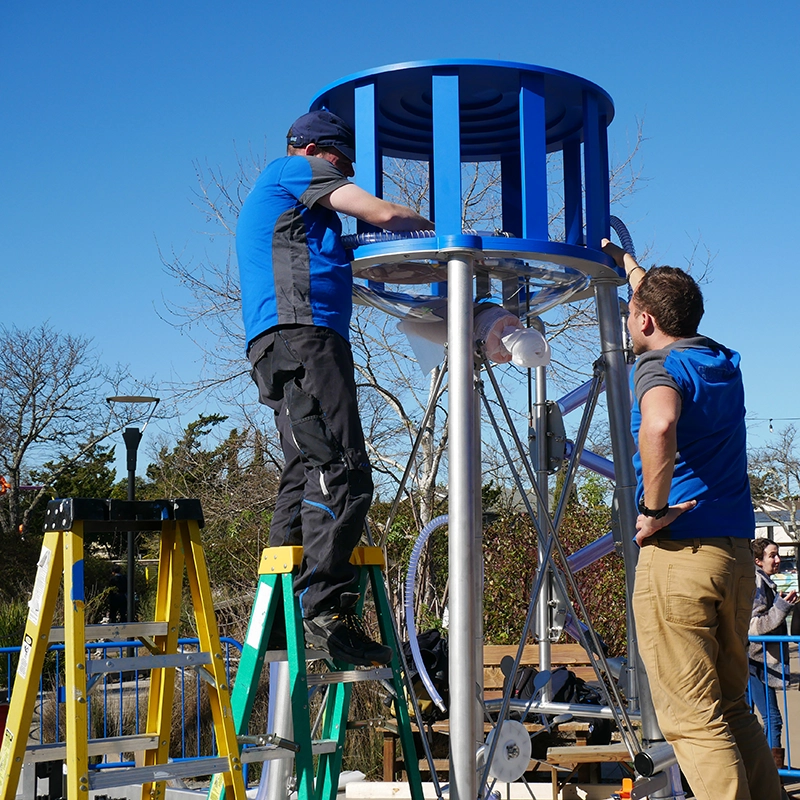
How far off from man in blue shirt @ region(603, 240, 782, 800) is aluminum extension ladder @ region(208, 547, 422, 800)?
30.5 inches

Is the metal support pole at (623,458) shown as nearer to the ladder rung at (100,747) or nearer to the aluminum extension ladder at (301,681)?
the aluminum extension ladder at (301,681)

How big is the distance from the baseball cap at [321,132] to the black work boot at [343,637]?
148 cm

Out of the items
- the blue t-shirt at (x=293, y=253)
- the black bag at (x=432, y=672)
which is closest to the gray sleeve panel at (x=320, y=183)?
the blue t-shirt at (x=293, y=253)

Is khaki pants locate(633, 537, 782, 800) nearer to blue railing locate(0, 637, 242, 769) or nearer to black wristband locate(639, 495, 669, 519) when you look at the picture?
black wristband locate(639, 495, 669, 519)

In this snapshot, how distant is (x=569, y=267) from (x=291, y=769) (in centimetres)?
216

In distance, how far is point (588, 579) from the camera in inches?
432

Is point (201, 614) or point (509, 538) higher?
point (509, 538)

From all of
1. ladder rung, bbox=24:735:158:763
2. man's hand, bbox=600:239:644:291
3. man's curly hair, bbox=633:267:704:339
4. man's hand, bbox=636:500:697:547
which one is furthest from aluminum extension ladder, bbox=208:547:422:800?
man's hand, bbox=600:239:644:291

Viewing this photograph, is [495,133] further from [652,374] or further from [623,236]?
[652,374]

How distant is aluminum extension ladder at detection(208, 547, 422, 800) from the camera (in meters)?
2.73

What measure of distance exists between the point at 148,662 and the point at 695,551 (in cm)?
160

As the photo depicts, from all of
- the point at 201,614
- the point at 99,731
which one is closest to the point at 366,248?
the point at 201,614

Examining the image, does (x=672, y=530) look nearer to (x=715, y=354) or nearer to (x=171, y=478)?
(x=715, y=354)

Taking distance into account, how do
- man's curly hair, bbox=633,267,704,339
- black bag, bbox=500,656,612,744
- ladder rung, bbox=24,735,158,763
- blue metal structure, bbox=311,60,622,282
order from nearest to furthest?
ladder rung, bbox=24,735,158,763 < man's curly hair, bbox=633,267,704,339 < blue metal structure, bbox=311,60,622,282 < black bag, bbox=500,656,612,744
